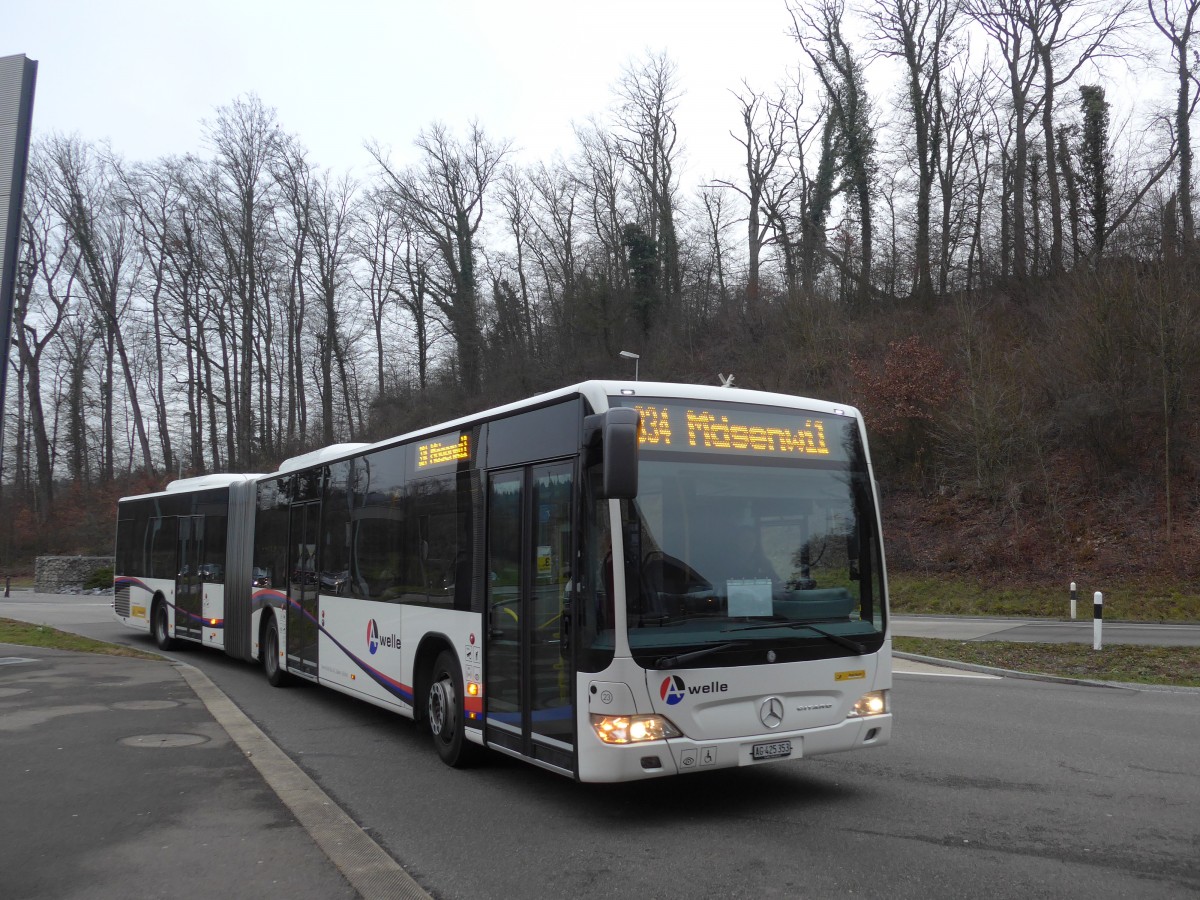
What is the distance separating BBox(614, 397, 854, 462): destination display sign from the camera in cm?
714

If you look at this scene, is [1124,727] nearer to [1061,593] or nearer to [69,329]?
[1061,593]

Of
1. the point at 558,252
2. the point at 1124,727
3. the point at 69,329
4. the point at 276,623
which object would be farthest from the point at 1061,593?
the point at 69,329

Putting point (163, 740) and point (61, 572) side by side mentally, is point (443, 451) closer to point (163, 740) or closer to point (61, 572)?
point (163, 740)

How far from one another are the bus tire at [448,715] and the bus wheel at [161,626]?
12.5 metres

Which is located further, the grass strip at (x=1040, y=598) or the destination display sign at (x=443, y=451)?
the grass strip at (x=1040, y=598)

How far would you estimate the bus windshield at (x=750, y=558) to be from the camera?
668 centimetres

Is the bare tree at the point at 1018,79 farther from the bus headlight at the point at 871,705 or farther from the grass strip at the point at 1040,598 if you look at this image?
the bus headlight at the point at 871,705

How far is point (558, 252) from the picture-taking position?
52.5 m

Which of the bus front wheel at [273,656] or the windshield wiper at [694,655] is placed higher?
the windshield wiper at [694,655]

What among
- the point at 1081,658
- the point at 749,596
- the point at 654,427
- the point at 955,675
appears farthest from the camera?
the point at 1081,658

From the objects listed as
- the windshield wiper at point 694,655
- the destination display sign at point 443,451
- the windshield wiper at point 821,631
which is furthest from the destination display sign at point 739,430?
the destination display sign at point 443,451

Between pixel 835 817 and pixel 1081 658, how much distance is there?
10.1m

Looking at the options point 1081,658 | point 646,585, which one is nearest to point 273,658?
point 646,585

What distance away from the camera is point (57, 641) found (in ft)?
62.8
